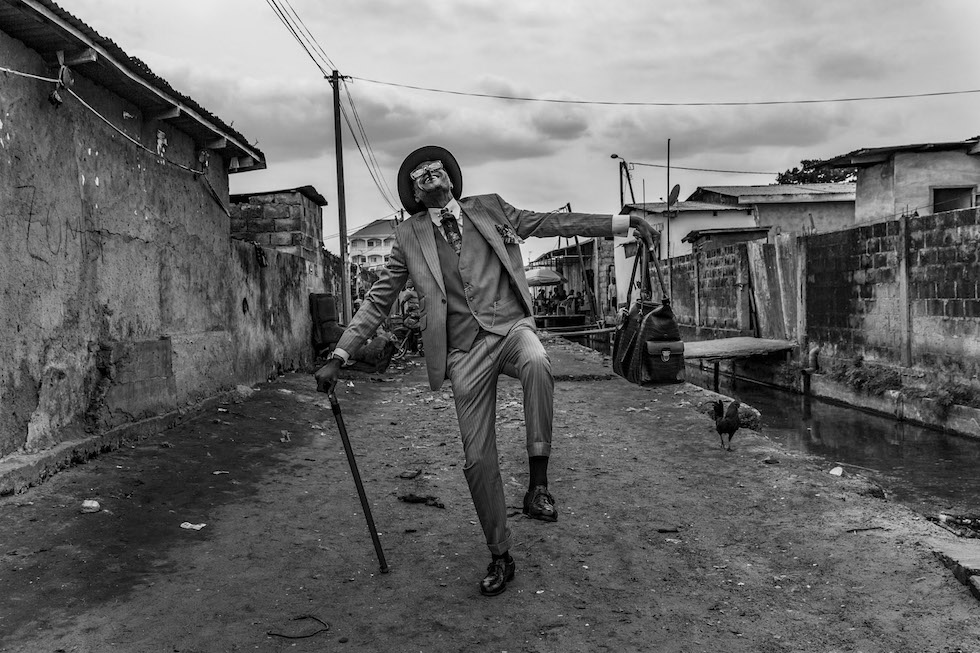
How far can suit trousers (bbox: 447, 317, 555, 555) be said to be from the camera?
3492 mm

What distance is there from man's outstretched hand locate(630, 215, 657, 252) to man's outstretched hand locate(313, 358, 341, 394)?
63.0 inches

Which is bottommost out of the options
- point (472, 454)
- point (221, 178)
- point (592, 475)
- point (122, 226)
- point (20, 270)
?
point (592, 475)

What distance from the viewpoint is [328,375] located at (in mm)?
3678

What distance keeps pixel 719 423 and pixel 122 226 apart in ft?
17.6

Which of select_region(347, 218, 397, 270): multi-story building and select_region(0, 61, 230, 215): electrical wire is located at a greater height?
select_region(347, 218, 397, 270): multi-story building

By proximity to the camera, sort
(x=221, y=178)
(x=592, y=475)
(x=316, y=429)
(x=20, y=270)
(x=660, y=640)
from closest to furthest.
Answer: (x=660, y=640) → (x=20, y=270) → (x=592, y=475) → (x=316, y=429) → (x=221, y=178)

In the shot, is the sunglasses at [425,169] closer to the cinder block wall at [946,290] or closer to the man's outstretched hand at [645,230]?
the man's outstretched hand at [645,230]

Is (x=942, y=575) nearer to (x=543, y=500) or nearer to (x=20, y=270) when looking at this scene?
(x=543, y=500)

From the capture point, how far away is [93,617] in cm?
326

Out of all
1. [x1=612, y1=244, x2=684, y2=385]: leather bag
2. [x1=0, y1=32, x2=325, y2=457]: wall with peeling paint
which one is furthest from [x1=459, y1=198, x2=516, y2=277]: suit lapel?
[x1=0, y1=32, x2=325, y2=457]: wall with peeling paint

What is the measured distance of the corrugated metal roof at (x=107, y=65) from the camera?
5137 millimetres

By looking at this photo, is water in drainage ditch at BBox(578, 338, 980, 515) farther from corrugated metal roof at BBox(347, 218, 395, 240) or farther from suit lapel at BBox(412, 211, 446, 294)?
corrugated metal roof at BBox(347, 218, 395, 240)

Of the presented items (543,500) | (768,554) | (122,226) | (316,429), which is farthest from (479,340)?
(316,429)

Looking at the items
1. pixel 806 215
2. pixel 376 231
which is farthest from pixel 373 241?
pixel 806 215
